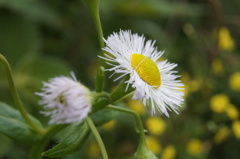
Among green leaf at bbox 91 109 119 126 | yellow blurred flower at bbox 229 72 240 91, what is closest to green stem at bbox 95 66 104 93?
green leaf at bbox 91 109 119 126

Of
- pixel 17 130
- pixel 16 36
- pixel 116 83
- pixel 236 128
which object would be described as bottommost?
pixel 236 128

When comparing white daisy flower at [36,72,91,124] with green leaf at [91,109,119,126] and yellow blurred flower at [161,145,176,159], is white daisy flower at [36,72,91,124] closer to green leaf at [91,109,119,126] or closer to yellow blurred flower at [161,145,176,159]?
green leaf at [91,109,119,126]

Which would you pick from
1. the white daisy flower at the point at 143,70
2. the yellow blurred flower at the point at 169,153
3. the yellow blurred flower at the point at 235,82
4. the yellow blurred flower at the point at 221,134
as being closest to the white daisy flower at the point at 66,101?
the white daisy flower at the point at 143,70

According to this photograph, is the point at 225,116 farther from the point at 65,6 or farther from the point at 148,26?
the point at 65,6

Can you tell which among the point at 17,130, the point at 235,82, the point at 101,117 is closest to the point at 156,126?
the point at 235,82

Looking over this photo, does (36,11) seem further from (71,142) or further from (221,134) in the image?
(71,142)
